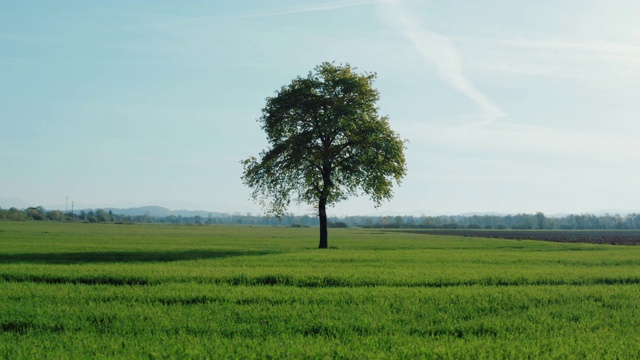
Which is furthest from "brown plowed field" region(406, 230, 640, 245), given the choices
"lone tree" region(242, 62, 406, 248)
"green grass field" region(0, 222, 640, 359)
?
"green grass field" region(0, 222, 640, 359)

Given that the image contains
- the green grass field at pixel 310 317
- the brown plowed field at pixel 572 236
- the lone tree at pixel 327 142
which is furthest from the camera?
the brown plowed field at pixel 572 236

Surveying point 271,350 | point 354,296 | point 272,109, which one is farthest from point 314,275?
point 272,109

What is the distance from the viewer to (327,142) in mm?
51500

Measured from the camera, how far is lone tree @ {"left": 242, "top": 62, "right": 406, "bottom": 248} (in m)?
50.4

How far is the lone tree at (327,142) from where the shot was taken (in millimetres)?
50438

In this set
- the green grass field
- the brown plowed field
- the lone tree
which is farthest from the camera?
the brown plowed field

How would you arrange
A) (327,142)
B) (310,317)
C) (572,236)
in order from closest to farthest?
1. (310,317)
2. (327,142)
3. (572,236)

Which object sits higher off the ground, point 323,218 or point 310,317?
point 323,218

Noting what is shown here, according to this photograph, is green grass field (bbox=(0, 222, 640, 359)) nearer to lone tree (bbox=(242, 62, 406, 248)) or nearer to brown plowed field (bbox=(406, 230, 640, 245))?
lone tree (bbox=(242, 62, 406, 248))

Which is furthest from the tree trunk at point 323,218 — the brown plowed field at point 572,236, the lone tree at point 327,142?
the brown plowed field at point 572,236

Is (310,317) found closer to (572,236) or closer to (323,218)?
(323,218)

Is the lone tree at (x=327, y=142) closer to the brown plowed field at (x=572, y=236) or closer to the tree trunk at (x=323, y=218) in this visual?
the tree trunk at (x=323, y=218)

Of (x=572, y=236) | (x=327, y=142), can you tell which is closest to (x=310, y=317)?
(x=327, y=142)

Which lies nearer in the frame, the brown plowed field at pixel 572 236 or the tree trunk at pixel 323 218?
the tree trunk at pixel 323 218
